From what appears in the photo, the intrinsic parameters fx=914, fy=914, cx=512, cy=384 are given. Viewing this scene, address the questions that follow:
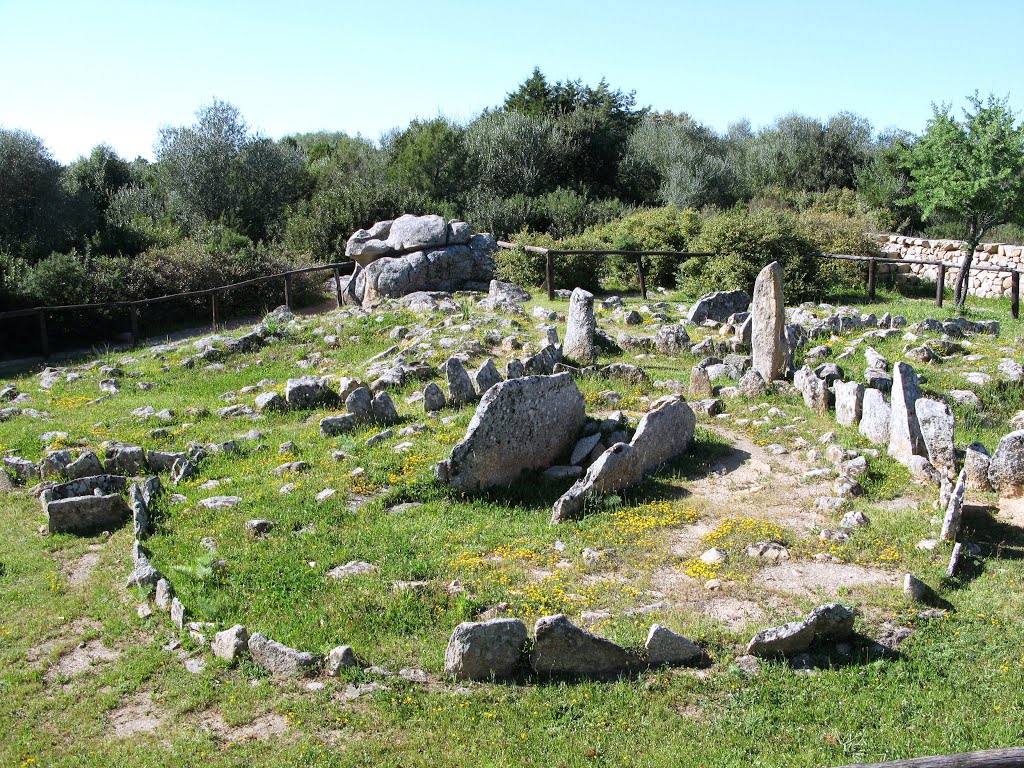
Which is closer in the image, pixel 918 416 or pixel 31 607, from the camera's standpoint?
pixel 31 607

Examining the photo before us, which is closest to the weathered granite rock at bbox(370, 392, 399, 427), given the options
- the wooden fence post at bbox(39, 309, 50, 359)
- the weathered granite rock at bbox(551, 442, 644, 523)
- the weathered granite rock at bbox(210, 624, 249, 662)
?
the weathered granite rock at bbox(551, 442, 644, 523)

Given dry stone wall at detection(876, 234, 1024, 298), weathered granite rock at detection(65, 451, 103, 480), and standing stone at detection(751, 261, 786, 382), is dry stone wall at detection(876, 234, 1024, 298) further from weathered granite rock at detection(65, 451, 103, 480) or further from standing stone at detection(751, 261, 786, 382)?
weathered granite rock at detection(65, 451, 103, 480)

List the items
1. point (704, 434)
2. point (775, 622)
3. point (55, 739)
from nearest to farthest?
point (55, 739), point (775, 622), point (704, 434)

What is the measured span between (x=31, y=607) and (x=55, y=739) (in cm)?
251

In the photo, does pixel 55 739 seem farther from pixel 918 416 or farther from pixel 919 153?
pixel 919 153

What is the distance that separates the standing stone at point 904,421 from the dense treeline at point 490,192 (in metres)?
11.6

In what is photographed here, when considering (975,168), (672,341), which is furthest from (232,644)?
(975,168)

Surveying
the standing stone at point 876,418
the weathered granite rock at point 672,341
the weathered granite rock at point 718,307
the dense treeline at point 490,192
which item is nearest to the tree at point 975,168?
the dense treeline at point 490,192

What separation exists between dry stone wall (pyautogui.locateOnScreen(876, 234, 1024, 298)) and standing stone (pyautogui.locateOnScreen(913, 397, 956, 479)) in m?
16.1

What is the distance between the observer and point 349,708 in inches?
253

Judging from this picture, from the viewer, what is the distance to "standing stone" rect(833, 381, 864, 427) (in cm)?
1211

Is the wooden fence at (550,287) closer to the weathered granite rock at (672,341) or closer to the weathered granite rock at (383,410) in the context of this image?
the weathered granite rock at (672,341)

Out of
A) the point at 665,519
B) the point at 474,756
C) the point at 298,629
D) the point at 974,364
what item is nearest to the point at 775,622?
the point at 665,519

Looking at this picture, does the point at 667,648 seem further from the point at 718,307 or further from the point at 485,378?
the point at 718,307
